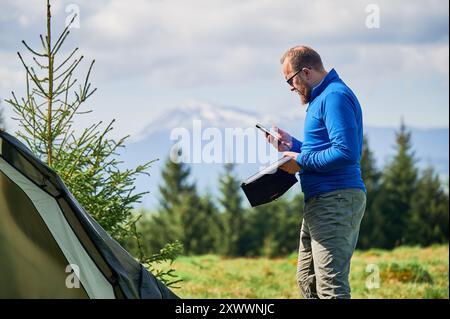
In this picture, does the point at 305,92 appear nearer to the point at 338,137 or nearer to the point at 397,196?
the point at 338,137

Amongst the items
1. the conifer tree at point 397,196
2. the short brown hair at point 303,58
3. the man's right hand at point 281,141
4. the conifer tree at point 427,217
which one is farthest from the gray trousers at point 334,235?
the conifer tree at point 427,217

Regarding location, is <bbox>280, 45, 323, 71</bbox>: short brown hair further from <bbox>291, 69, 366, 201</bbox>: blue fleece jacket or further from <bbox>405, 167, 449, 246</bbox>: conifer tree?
<bbox>405, 167, 449, 246</bbox>: conifer tree

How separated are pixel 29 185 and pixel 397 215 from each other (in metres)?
31.8

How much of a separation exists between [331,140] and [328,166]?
0.16 m

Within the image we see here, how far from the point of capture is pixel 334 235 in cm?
445

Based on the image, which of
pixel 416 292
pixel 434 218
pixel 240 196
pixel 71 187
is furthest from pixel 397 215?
pixel 71 187

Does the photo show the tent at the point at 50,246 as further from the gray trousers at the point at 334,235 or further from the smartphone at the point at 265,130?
the smartphone at the point at 265,130

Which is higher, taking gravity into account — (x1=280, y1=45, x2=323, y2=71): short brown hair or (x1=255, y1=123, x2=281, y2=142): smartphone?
(x1=280, y1=45, x2=323, y2=71): short brown hair

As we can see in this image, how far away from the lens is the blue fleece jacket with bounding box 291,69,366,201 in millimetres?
4344

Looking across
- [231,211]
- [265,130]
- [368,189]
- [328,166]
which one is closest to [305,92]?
[265,130]

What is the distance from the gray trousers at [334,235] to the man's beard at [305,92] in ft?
2.26

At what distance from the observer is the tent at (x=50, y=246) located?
415cm

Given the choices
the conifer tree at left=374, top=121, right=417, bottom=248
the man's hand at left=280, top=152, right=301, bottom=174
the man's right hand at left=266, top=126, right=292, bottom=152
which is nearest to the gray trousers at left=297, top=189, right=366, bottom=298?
the man's hand at left=280, top=152, right=301, bottom=174
